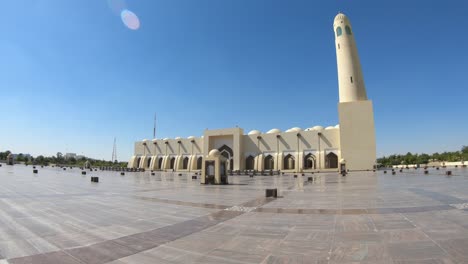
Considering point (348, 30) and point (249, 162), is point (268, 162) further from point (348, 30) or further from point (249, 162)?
point (348, 30)

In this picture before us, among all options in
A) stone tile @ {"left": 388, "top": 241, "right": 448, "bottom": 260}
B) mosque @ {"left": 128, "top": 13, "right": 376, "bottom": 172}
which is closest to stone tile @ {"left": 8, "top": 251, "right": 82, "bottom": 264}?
stone tile @ {"left": 388, "top": 241, "right": 448, "bottom": 260}

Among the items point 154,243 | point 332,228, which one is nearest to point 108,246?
point 154,243

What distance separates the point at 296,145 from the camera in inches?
2044

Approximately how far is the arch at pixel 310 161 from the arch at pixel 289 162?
Answer: 2716 millimetres

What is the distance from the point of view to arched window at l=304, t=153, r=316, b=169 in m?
50.9

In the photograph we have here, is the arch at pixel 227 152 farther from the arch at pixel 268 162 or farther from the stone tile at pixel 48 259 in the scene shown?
the stone tile at pixel 48 259

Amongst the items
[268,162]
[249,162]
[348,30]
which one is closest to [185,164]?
[249,162]

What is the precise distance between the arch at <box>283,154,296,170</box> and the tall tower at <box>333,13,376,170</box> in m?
11.9

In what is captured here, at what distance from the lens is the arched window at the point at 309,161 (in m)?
50.9

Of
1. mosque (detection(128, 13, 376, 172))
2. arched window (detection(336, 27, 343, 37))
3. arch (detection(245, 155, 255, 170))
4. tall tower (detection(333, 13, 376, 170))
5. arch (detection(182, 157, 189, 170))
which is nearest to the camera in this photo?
tall tower (detection(333, 13, 376, 170))

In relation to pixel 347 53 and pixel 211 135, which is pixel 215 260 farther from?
pixel 211 135

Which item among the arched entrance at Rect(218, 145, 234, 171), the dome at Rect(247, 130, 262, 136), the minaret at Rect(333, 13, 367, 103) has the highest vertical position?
the minaret at Rect(333, 13, 367, 103)

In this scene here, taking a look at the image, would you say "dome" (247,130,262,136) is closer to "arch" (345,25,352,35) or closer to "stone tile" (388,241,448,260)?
"arch" (345,25,352,35)

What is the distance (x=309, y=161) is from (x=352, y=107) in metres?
15.3
